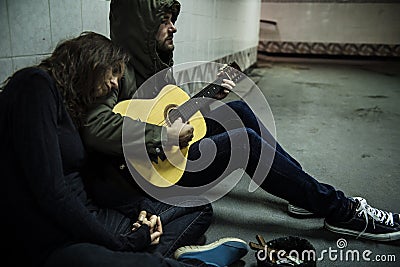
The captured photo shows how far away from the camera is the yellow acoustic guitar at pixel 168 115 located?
1.40 m

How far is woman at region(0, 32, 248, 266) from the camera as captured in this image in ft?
3.03

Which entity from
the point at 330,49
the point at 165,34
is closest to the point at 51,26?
the point at 165,34

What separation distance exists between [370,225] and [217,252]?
2.24 feet

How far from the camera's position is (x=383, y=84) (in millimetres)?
5871

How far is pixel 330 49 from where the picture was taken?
928cm

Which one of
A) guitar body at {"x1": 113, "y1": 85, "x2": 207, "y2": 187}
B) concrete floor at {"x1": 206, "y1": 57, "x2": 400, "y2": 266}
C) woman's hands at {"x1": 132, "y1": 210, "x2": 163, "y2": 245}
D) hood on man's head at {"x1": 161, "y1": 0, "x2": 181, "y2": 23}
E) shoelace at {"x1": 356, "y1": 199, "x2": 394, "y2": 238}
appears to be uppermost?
hood on man's head at {"x1": 161, "y1": 0, "x2": 181, "y2": 23}

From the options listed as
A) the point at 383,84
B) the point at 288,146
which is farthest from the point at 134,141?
the point at 383,84

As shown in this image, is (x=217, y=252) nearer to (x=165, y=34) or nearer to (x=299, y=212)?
(x=299, y=212)

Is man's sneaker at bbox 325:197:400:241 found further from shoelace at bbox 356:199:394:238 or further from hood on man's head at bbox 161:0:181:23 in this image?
hood on man's head at bbox 161:0:181:23

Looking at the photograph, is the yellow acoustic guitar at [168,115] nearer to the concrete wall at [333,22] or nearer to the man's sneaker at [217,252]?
the man's sneaker at [217,252]

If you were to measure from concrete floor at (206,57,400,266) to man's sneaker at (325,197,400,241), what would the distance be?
0.11 feet

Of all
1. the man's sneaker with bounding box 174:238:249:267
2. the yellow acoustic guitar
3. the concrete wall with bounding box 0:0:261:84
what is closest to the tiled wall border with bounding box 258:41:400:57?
the concrete wall with bounding box 0:0:261:84

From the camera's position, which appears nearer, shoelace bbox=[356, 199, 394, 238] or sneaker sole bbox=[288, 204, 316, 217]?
shoelace bbox=[356, 199, 394, 238]
